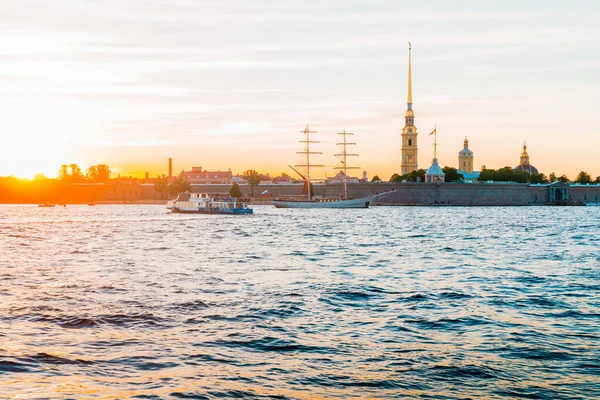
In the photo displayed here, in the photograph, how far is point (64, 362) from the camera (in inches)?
380

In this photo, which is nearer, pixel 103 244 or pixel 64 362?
pixel 64 362

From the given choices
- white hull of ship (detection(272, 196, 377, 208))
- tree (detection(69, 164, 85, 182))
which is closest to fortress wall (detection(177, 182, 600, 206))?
white hull of ship (detection(272, 196, 377, 208))

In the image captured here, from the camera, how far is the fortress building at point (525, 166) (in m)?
174

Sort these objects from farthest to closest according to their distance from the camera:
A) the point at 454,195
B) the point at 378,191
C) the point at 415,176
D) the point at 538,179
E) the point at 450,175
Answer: the point at 538,179 → the point at 415,176 → the point at 450,175 → the point at 454,195 → the point at 378,191

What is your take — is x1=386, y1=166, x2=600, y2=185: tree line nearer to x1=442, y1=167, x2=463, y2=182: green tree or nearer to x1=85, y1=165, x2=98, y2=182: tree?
x1=442, y1=167, x2=463, y2=182: green tree

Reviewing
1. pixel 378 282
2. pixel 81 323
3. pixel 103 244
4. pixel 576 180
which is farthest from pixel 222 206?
pixel 576 180

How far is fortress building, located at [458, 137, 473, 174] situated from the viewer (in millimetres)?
171875

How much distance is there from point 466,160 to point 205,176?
5864cm

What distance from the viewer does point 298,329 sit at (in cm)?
1187

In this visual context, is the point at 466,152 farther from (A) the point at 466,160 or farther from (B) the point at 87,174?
(B) the point at 87,174

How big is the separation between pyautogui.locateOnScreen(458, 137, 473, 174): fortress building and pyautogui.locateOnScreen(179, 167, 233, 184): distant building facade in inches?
1928

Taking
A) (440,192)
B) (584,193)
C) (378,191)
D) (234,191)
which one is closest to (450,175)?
(440,192)

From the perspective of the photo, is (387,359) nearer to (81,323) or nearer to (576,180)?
(81,323)

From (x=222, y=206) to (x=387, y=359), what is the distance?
72022 mm
